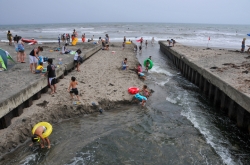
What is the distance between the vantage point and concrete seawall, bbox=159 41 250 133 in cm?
834

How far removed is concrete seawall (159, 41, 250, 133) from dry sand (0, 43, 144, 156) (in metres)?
4.02

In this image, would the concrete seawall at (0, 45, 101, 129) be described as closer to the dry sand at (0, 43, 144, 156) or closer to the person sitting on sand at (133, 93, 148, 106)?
the dry sand at (0, 43, 144, 156)

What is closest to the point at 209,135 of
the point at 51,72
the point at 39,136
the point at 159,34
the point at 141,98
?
the point at 141,98

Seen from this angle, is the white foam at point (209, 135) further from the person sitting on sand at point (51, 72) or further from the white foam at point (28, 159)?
the person sitting on sand at point (51, 72)

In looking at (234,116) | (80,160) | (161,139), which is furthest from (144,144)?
(234,116)

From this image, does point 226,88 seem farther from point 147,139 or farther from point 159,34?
point 159,34

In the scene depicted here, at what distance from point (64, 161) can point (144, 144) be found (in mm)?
2750

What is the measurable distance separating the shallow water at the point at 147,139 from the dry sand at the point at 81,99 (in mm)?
388

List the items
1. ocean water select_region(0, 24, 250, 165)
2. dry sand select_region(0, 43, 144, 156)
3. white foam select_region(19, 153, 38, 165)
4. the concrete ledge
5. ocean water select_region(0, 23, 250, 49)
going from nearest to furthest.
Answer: white foam select_region(19, 153, 38, 165) → ocean water select_region(0, 24, 250, 165) → dry sand select_region(0, 43, 144, 156) → the concrete ledge → ocean water select_region(0, 23, 250, 49)

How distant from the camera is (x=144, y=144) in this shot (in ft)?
24.3

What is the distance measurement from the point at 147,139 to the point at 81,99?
147 inches

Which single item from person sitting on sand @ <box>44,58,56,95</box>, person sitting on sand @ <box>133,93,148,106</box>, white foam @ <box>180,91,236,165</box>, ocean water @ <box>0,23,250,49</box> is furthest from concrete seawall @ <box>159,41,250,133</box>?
ocean water @ <box>0,23,250,49</box>

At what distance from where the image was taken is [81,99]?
9.73 m

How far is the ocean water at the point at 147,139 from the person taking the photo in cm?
659
